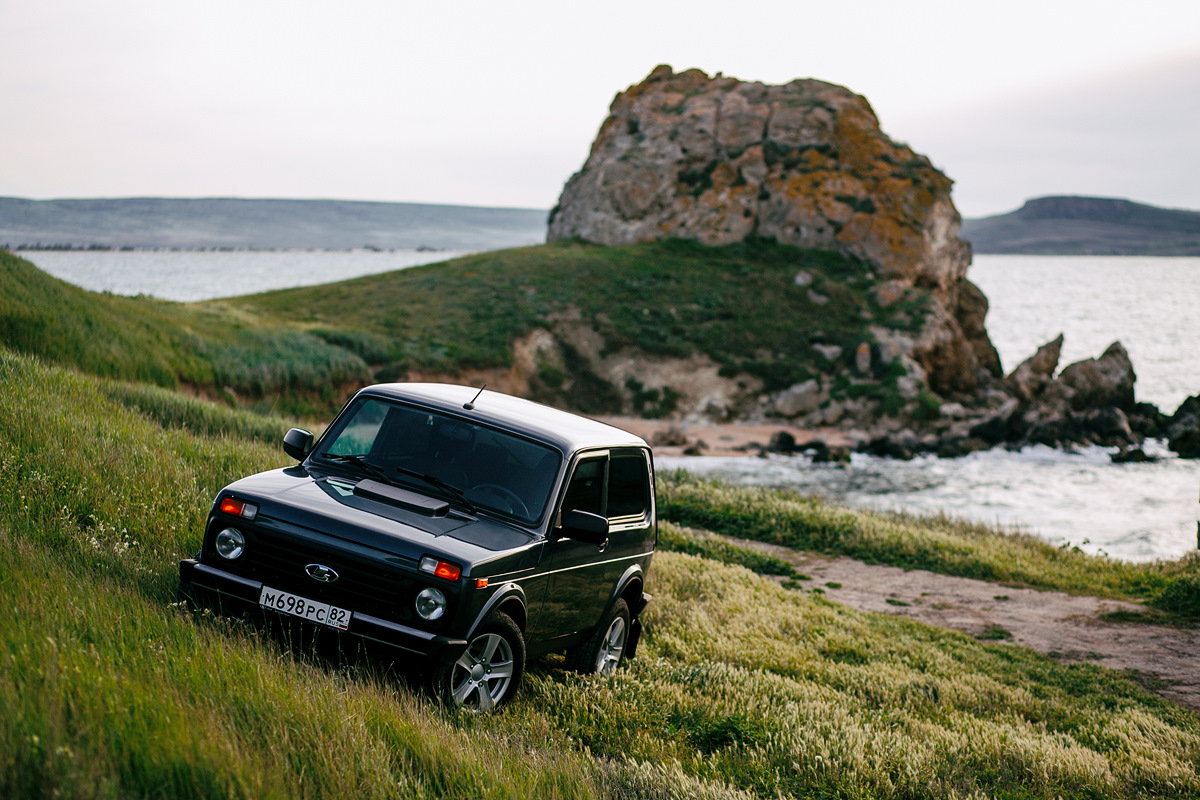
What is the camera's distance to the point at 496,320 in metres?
43.8

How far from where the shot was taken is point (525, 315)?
4488cm

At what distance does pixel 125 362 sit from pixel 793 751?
1856cm

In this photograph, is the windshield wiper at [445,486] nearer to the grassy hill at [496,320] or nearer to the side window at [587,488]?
the side window at [587,488]

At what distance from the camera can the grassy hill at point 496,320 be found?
24.4 m

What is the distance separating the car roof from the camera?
6.59m

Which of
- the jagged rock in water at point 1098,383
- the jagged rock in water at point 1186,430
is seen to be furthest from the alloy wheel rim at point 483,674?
the jagged rock in water at point 1098,383

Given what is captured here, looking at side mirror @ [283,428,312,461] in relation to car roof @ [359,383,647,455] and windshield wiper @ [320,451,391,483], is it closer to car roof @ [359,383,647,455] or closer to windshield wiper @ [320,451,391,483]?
windshield wiper @ [320,451,391,483]

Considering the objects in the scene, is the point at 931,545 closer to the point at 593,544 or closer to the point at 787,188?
the point at 593,544

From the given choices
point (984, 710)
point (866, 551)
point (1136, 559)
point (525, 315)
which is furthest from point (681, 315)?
point (984, 710)

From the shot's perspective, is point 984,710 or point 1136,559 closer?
point 984,710

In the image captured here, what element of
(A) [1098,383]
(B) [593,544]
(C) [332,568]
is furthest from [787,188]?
(C) [332,568]

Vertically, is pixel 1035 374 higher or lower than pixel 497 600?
lower

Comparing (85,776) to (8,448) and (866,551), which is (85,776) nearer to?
(8,448)

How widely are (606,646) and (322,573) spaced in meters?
2.95
